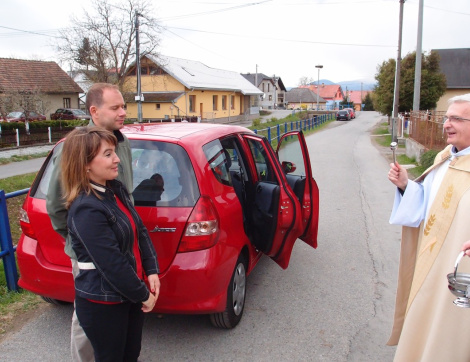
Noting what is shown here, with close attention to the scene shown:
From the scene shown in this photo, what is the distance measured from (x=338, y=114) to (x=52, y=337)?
4917cm

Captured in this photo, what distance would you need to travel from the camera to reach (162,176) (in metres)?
3.23

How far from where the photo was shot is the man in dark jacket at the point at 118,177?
243 centimetres

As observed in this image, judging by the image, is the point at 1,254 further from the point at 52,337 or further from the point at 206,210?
the point at 206,210

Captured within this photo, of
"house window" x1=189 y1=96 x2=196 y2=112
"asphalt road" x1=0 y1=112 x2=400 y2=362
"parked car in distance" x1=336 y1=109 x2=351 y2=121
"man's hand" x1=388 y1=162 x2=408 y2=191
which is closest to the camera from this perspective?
"man's hand" x1=388 y1=162 x2=408 y2=191

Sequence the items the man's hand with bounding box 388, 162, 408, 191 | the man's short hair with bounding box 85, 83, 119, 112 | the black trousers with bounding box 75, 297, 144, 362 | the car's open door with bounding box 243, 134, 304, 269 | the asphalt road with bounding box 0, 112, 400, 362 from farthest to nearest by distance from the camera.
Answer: the car's open door with bounding box 243, 134, 304, 269, the asphalt road with bounding box 0, 112, 400, 362, the man's short hair with bounding box 85, 83, 119, 112, the man's hand with bounding box 388, 162, 408, 191, the black trousers with bounding box 75, 297, 144, 362

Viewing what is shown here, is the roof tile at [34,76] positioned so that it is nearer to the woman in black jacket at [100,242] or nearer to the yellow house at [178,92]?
the yellow house at [178,92]

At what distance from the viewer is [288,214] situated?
154 inches

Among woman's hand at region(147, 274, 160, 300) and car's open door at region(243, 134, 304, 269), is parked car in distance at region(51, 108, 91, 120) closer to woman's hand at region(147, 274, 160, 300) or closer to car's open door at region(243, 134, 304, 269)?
car's open door at region(243, 134, 304, 269)

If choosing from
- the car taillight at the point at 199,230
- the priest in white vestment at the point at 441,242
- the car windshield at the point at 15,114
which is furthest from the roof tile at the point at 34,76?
the priest in white vestment at the point at 441,242

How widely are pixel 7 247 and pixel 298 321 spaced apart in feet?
8.98

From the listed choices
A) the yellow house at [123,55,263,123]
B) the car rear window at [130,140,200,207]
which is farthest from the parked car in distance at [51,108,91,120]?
the car rear window at [130,140,200,207]

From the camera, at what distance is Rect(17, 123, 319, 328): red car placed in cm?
308

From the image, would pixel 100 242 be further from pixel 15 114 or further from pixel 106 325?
pixel 15 114

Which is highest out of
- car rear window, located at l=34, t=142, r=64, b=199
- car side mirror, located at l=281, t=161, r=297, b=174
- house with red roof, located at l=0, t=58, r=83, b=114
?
house with red roof, located at l=0, t=58, r=83, b=114
